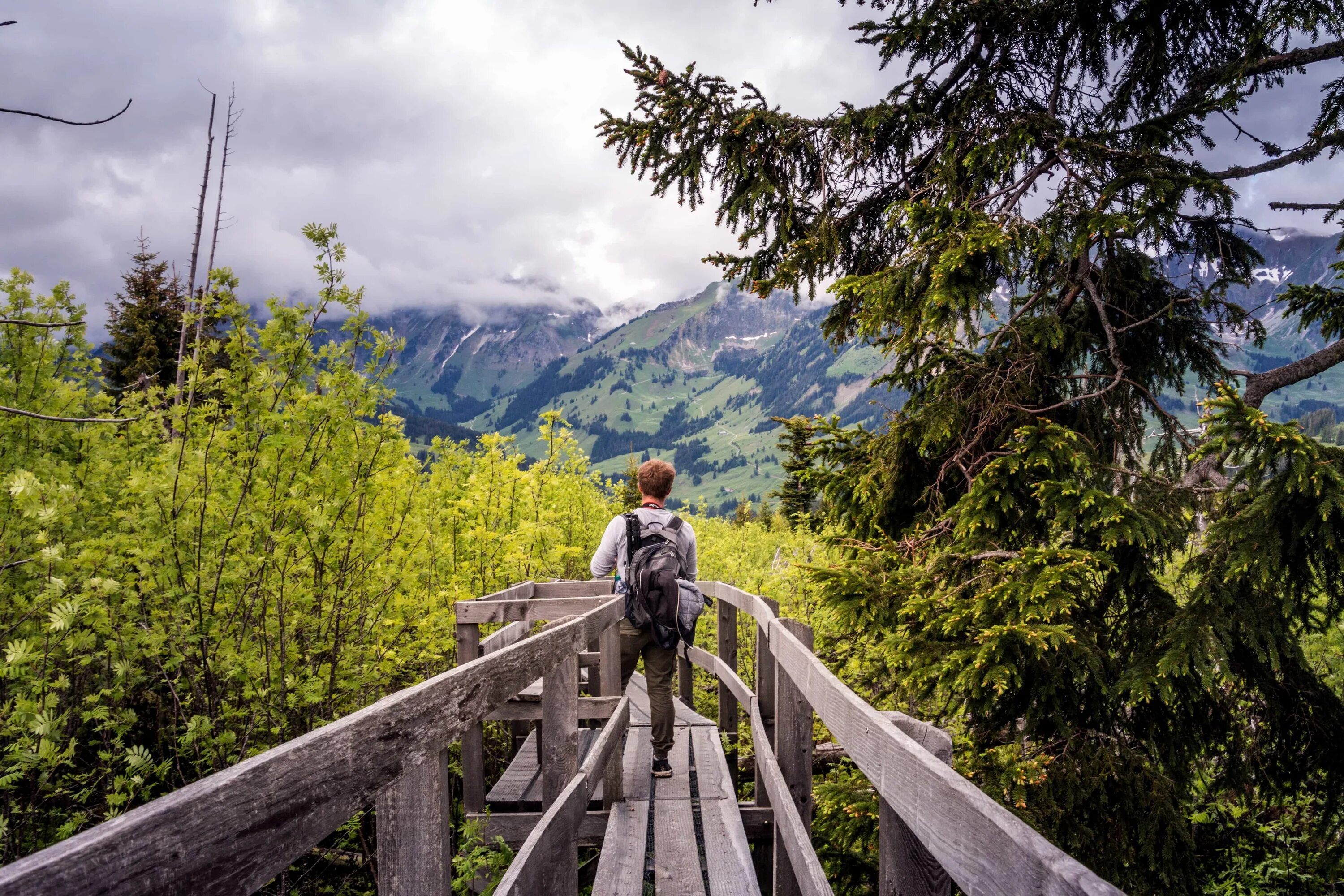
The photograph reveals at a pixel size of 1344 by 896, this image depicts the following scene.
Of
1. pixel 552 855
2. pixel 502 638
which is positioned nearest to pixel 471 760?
pixel 502 638

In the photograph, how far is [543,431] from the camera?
11320 millimetres

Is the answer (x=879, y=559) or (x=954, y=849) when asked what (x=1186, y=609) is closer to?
(x=879, y=559)

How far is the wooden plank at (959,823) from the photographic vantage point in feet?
3.05

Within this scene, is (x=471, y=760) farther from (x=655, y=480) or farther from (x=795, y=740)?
(x=795, y=740)

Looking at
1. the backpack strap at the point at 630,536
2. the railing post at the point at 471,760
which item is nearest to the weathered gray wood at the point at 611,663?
the backpack strap at the point at 630,536

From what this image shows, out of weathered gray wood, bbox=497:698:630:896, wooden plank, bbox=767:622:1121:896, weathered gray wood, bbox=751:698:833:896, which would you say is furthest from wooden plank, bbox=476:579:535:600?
wooden plank, bbox=767:622:1121:896

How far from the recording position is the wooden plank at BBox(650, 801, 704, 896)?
3463 millimetres

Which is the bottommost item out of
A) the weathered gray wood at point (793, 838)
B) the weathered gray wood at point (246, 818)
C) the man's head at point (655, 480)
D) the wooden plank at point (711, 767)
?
the wooden plank at point (711, 767)

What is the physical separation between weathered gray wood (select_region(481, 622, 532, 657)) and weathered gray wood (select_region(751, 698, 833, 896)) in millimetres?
1924

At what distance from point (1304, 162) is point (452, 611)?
7777mm

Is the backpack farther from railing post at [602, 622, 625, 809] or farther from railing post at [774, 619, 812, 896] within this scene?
railing post at [774, 619, 812, 896]

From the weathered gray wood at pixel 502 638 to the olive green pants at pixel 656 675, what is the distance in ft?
2.64

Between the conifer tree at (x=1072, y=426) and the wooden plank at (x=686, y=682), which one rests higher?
the conifer tree at (x=1072, y=426)

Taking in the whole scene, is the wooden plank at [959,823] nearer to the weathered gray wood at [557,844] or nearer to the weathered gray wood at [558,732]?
the weathered gray wood at [557,844]
